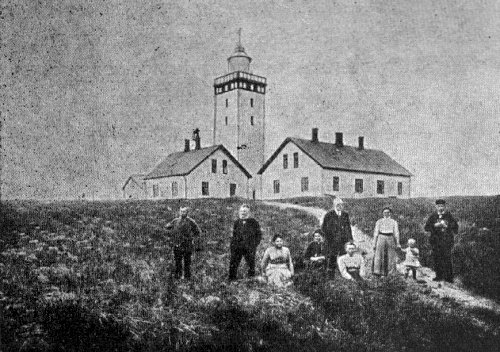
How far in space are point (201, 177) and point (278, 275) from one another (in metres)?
5.93

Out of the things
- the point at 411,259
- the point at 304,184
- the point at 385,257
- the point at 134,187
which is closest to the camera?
the point at 385,257

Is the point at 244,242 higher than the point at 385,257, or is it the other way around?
the point at 244,242

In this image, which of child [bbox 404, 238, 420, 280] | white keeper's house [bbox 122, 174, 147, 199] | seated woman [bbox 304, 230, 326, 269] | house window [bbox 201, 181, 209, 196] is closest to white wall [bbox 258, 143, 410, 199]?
house window [bbox 201, 181, 209, 196]

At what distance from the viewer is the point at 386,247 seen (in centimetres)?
792

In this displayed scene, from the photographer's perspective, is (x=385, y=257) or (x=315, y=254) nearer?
(x=315, y=254)

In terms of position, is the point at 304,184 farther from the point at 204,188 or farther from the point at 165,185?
the point at 165,185

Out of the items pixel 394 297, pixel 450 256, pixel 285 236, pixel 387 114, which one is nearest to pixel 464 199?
pixel 450 256

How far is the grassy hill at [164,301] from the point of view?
17.7 feet

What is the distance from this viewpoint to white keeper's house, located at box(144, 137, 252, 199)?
10.1 meters

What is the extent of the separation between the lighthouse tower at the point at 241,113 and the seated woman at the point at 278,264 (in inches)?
104

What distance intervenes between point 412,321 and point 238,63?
4679 mm

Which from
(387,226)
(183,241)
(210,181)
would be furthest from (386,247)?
(210,181)

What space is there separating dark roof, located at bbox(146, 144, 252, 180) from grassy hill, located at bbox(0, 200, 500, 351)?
935mm

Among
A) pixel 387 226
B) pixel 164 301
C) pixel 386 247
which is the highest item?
pixel 387 226
